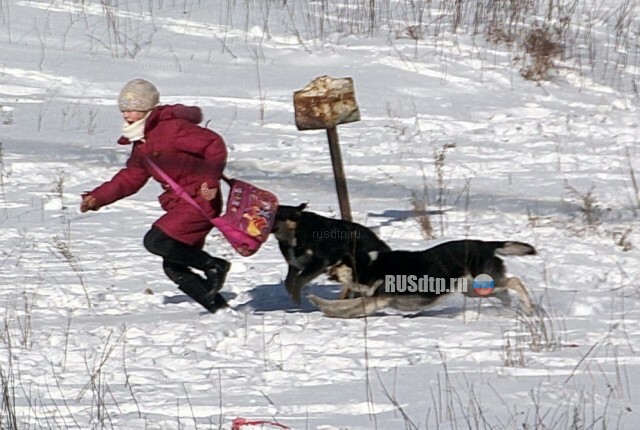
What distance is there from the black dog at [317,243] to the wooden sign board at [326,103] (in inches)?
33.3

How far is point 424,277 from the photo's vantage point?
20.9 feet

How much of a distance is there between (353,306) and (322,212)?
8.13 ft

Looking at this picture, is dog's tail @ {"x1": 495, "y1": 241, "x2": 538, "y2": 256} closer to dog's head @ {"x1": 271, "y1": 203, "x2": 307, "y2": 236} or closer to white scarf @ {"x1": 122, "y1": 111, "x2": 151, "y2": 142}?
dog's head @ {"x1": 271, "y1": 203, "x2": 307, "y2": 236}

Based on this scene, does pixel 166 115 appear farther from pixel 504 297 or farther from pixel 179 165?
pixel 504 297

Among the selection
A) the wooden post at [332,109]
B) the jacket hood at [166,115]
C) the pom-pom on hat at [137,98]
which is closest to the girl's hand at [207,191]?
the jacket hood at [166,115]

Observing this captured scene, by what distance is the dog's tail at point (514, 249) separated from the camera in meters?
6.40

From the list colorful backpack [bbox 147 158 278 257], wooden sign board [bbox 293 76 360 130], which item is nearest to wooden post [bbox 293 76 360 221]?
wooden sign board [bbox 293 76 360 130]

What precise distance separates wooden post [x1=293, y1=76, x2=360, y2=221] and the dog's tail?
107 centimetres

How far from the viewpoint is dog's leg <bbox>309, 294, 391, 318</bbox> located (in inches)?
252

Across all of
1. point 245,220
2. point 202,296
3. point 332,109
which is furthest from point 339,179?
point 202,296

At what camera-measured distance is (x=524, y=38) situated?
13945 millimetres

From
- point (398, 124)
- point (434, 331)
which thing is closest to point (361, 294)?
point (434, 331)

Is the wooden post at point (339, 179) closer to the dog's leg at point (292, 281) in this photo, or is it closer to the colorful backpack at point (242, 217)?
the dog's leg at point (292, 281)

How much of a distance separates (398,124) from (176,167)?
5329 millimetres
